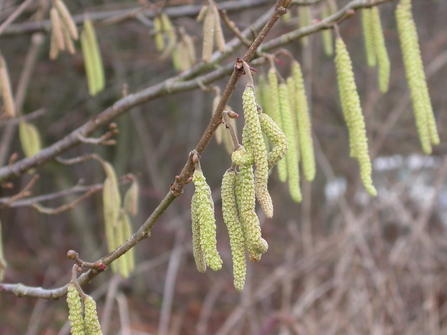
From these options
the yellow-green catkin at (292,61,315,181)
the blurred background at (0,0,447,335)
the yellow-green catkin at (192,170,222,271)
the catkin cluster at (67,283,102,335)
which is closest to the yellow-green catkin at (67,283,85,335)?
the catkin cluster at (67,283,102,335)

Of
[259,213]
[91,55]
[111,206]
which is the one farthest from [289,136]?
[259,213]

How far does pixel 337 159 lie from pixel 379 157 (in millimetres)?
936

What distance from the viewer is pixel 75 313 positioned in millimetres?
1111

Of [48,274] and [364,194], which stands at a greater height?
[364,194]

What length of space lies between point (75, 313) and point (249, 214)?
434 millimetres

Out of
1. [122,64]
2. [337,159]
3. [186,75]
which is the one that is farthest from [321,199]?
[186,75]

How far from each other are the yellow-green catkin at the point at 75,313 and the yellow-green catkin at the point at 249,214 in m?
0.39

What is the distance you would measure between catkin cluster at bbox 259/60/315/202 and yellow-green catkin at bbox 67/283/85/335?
683mm

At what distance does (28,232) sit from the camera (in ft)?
24.0

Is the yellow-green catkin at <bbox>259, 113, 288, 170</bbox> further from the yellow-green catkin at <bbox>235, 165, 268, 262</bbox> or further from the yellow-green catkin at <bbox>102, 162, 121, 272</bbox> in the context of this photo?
the yellow-green catkin at <bbox>102, 162, 121, 272</bbox>

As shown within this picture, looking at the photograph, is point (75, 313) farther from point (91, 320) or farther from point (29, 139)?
point (29, 139)

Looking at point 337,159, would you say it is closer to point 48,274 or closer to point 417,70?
point 48,274

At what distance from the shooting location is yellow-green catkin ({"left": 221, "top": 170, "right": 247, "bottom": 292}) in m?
1.07

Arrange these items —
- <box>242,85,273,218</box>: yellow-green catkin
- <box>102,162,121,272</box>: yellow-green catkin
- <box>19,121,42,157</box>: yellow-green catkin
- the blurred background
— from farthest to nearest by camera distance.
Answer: the blurred background → <box>19,121,42,157</box>: yellow-green catkin → <box>102,162,121,272</box>: yellow-green catkin → <box>242,85,273,218</box>: yellow-green catkin
